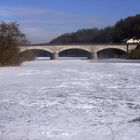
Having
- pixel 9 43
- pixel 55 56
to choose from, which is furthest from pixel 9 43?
pixel 55 56

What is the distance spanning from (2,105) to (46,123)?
3319 millimetres

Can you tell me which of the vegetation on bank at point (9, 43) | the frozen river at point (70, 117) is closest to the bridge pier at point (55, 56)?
the vegetation on bank at point (9, 43)

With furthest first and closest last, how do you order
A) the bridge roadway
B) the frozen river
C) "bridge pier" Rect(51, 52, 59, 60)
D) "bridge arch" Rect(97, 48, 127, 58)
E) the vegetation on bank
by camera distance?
"bridge arch" Rect(97, 48, 127, 58)
the bridge roadway
"bridge pier" Rect(51, 52, 59, 60)
the vegetation on bank
the frozen river

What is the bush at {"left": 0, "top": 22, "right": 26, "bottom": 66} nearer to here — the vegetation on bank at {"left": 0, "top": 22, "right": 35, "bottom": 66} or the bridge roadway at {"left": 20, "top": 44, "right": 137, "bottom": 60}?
the vegetation on bank at {"left": 0, "top": 22, "right": 35, "bottom": 66}

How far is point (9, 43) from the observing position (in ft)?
188

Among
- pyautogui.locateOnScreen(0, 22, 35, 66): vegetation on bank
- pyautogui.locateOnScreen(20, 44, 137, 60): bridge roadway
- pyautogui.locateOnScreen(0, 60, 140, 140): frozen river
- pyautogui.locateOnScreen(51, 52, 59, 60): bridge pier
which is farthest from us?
pyautogui.locateOnScreen(20, 44, 137, 60): bridge roadway

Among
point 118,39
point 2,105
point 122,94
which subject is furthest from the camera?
point 118,39

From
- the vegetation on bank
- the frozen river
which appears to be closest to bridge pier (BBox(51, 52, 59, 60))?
the vegetation on bank

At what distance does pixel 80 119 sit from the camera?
10.6 metres

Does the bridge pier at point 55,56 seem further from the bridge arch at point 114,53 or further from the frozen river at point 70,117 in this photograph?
the frozen river at point 70,117

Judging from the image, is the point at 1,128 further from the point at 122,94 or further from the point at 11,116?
the point at 122,94

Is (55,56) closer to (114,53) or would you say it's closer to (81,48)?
(81,48)

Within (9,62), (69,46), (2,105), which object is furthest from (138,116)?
(69,46)

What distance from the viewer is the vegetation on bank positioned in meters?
54.9
